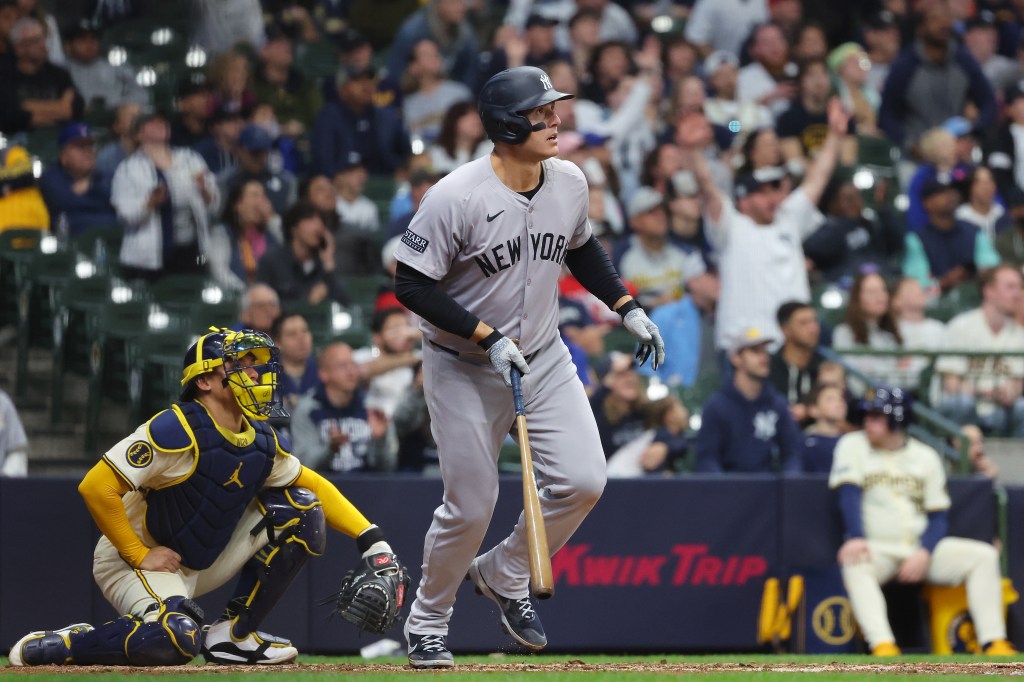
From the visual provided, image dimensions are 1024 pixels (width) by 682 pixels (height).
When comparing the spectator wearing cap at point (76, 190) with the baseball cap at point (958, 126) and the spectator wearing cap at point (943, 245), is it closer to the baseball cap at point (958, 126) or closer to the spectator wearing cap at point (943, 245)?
the spectator wearing cap at point (943, 245)

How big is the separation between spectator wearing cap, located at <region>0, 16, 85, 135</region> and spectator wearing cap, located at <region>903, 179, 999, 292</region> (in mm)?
6360

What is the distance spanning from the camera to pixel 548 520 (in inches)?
245

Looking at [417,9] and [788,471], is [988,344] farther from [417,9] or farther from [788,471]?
[417,9]

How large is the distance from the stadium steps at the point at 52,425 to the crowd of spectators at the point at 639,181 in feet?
3.03

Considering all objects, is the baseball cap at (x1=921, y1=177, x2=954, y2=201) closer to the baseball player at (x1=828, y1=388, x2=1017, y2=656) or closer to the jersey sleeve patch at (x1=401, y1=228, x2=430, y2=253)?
the baseball player at (x1=828, y1=388, x2=1017, y2=656)

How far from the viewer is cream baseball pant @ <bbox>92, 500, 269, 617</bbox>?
6715 mm

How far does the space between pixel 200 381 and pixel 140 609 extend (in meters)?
0.96

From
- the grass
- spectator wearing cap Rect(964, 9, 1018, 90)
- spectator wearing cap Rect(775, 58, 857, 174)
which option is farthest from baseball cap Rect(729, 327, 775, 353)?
spectator wearing cap Rect(964, 9, 1018, 90)

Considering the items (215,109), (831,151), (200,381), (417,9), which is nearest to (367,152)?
(215,109)

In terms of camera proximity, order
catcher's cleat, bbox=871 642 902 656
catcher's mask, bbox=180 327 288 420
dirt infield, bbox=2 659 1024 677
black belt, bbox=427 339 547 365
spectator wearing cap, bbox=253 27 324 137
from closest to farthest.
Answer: dirt infield, bbox=2 659 1024 677
black belt, bbox=427 339 547 365
catcher's mask, bbox=180 327 288 420
catcher's cleat, bbox=871 642 902 656
spectator wearing cap, bbox=253 27 324 137

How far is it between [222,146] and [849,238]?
4629mm

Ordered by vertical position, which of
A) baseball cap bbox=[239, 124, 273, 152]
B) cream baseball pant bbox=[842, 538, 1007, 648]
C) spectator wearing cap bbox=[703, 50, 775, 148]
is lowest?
cream baseball pant bbox=[842, 538, 1007, 648]

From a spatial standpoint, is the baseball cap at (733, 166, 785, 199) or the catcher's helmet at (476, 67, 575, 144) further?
the baseball cap at (733, 166, 785, 199)

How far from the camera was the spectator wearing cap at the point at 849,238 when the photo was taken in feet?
39.5
